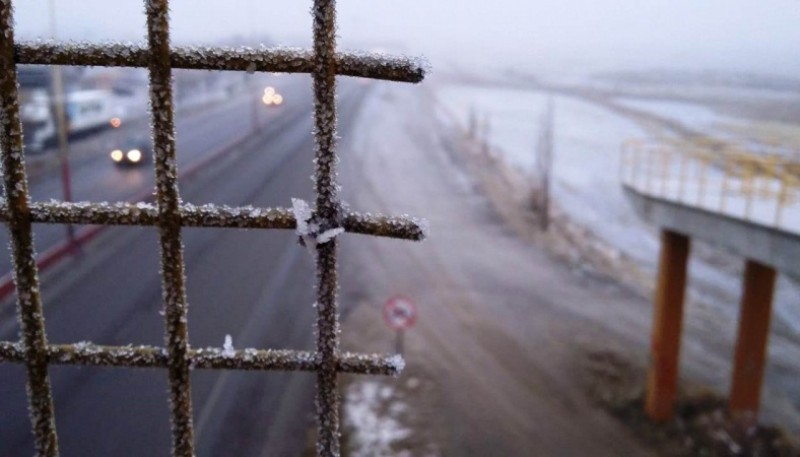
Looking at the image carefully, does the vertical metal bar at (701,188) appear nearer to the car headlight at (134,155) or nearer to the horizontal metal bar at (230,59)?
the horizontal metal bar at (230,59)

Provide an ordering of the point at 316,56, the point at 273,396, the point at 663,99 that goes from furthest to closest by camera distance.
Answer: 1. the point at 663,99
2. the point at 273,396
3. the point at 316,56

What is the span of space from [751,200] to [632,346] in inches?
222

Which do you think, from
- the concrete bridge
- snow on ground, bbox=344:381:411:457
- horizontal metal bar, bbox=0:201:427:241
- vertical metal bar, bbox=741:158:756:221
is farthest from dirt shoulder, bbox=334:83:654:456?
horizontal metal bar, bbox=0:201:427:241

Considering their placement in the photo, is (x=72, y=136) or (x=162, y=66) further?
(x=72, y=136)

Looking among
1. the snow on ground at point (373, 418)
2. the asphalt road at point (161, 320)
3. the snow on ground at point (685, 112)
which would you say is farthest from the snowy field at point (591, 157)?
the asphalt road at point (161, 320)

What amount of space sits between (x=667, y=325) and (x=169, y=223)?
1241 cm

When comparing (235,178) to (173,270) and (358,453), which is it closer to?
(358,453)

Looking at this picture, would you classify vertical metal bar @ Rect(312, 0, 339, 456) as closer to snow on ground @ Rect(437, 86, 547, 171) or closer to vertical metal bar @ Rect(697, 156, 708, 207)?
vertical metal bar @ Rect(697, 156, 708, 207)

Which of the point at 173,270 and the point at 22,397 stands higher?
the point at 173,270

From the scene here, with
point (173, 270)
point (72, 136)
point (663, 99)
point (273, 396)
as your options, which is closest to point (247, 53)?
point (173, 270)

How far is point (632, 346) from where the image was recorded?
→ 52.7 feet

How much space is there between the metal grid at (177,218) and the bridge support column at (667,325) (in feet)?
38.8

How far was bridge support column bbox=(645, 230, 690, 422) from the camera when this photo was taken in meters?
12.8

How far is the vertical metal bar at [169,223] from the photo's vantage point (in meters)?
1.69
